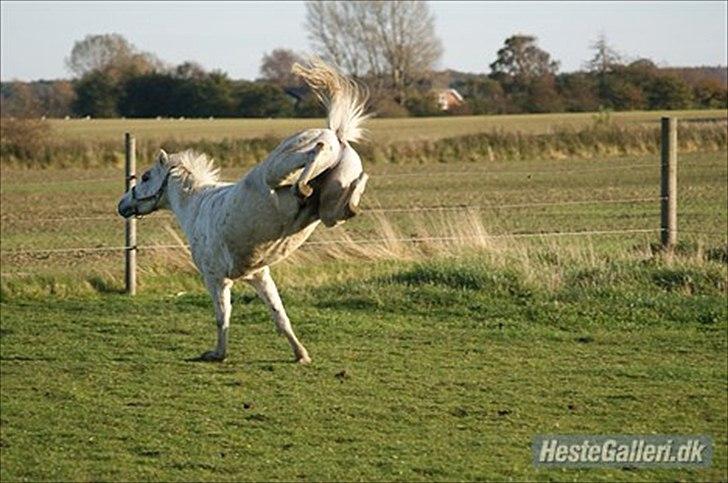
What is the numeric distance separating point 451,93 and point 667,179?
75469 millimetres

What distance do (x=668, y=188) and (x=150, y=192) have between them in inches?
262

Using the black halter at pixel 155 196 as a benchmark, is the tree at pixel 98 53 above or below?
above

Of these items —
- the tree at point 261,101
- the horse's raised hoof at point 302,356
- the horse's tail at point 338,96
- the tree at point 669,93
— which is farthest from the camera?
the tree at point 261,101

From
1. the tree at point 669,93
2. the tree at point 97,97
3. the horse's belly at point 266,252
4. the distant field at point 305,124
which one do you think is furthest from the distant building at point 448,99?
the horse's belly at point 266,252

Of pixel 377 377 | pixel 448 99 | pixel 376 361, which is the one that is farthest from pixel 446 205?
pixel 448 99

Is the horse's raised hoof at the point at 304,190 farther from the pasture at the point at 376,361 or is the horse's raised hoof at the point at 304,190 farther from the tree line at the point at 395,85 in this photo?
the tree line at the point at 395,85

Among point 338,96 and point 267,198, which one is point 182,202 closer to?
point 267,198

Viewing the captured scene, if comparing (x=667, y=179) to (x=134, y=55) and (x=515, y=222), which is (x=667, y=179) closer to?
(x=515, y=222)

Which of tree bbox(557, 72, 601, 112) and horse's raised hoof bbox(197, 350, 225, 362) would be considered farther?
tree bbox(557, 72, 601, 112)

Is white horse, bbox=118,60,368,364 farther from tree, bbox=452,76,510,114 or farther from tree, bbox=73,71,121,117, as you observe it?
tree, bbox=73,71,121,117

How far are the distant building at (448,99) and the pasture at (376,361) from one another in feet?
201

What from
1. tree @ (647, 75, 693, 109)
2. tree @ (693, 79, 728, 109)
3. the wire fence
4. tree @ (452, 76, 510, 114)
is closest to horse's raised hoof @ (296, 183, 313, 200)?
the wire fence

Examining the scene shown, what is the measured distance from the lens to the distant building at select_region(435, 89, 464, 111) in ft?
266

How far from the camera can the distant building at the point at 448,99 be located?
8100cm
